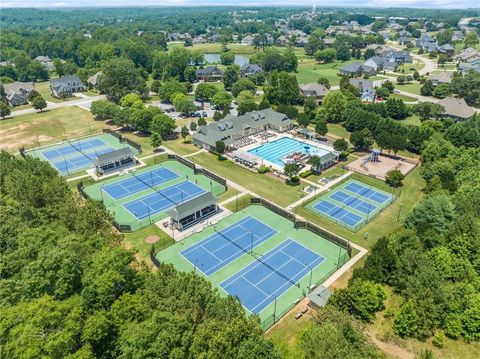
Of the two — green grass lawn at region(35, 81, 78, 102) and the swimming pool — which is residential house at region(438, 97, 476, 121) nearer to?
the swimming pool

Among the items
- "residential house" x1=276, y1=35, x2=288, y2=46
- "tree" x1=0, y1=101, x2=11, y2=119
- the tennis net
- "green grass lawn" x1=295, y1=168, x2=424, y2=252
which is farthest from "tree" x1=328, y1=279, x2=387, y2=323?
"residential house" x1=276, y1=35, x2=288, y2=46

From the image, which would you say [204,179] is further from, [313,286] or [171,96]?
[171,96]

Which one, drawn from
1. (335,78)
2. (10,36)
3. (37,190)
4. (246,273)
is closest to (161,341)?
(246,273)

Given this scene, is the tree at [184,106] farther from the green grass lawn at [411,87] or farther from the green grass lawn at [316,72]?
the green grass lawn at [411,87]

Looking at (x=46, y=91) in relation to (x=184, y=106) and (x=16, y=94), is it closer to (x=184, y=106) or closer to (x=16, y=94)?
(x=16, y=94)

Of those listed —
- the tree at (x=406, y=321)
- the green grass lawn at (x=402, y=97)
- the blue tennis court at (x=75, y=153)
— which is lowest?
the green grass lawn at (x=402, y=97)

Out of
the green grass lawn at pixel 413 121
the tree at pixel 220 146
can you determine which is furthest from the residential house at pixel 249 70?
the tree at pixel 220 146

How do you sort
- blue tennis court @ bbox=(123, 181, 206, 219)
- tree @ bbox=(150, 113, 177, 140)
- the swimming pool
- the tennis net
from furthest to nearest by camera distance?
tree @ bbox=(150, 113, 177, 140) → the swimming pool → blue tennis court @ bbox=(123, 181, 206, 219) → the tennis net
